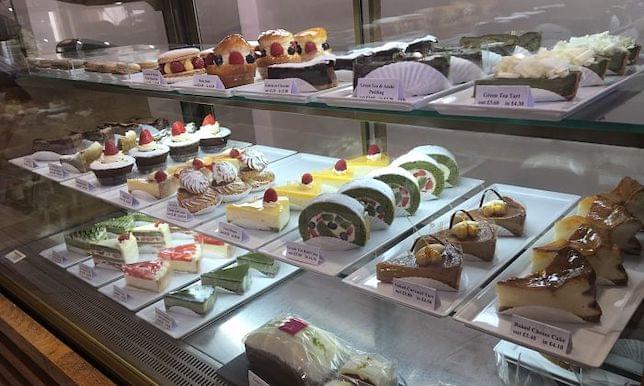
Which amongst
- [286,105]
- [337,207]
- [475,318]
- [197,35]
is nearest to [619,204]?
[475,318]

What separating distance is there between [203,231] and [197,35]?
3.92 feet

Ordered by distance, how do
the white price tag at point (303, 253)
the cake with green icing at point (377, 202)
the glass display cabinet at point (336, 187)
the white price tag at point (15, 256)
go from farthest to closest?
the white price tag at point (15, 256) < the cake with green icing at point (377, 202) < the white price tag at point (303, 253) < the glass display cabinet at point (336, 187)

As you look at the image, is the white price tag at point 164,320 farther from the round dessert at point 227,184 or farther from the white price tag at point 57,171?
the white price tag at point 57,171

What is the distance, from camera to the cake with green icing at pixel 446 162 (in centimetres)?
183

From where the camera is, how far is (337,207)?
1.56 meters

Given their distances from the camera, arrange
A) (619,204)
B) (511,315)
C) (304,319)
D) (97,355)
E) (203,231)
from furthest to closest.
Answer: (97,355)
(304,319)
(203,231)
(619,204)
(511,315)

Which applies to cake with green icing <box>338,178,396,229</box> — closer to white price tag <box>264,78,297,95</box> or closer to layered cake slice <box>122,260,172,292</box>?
white price tag <box>264,78,297,95</box>

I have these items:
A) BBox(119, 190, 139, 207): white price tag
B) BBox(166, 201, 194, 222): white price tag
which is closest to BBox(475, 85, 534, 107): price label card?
BBox(166, 201, 194, 222): white price tag

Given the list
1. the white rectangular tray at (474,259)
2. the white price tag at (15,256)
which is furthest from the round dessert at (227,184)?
the white price tag at (15,256)

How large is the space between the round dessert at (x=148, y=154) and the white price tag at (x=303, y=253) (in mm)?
1058

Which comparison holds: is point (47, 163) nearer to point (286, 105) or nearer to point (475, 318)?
point (286, 105)

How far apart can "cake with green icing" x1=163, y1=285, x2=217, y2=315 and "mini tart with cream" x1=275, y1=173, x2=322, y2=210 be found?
1.68ft

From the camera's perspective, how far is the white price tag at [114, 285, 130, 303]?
7.54 feet

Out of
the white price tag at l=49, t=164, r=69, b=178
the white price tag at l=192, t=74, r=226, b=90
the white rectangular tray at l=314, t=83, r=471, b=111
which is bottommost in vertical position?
the white price tag at l=49, t=164, r=69, b=178
